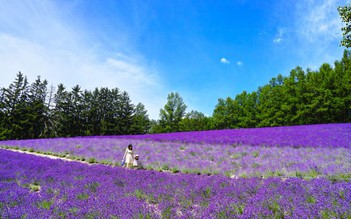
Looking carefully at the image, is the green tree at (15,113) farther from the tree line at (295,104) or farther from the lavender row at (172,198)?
the lavender row at (172,198)

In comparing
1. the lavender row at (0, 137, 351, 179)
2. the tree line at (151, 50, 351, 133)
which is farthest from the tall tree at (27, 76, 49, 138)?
the lavender row at (0, 137, 351, 179)

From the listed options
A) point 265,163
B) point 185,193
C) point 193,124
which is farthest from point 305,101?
point 185,193

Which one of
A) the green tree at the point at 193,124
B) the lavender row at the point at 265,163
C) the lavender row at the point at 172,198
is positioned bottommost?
the lavender row at the point at 172,198

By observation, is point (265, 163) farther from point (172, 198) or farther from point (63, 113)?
point (63, 113)

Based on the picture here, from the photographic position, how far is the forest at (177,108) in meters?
35.2

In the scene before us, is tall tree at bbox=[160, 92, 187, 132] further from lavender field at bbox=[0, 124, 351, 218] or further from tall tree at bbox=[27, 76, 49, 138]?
lavender field at bbox=[0, 124, 351, 218]

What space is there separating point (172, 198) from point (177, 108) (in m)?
53.8

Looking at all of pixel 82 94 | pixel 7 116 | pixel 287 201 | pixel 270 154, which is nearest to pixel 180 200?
pixel 287 201

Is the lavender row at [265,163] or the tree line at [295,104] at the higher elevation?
the tree line at [295,104]

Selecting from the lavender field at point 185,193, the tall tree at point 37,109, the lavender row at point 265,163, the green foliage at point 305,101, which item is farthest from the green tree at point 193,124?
the lavender field at point 185,193

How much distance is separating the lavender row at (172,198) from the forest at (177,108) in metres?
35.3

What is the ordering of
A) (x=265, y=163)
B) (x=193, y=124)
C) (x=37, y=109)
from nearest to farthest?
(x=265, y=163) → (x=37, y=109) → (x=193, y=124)

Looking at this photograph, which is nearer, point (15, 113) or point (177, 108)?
point (15, 113)

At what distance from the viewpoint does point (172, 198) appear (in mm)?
4918
